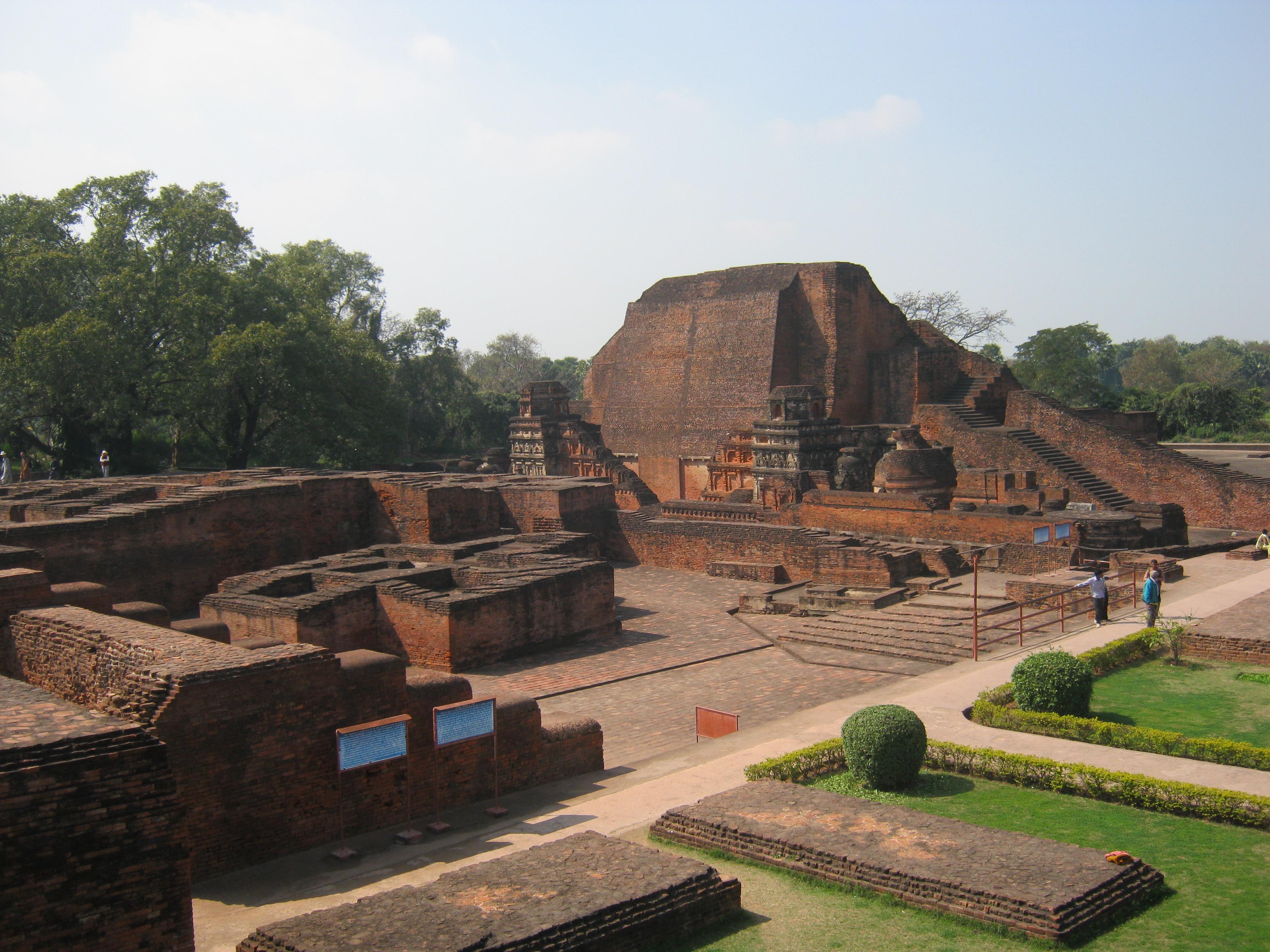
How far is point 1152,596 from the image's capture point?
1178 centimetres

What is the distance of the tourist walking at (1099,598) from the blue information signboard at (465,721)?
771cm

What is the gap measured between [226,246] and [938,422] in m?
20.0

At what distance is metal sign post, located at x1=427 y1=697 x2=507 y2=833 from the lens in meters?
7.45

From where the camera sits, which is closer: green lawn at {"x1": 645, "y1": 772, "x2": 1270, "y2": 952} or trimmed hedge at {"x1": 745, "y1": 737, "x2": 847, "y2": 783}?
green lawn at {"x1": 645, "y1": 772, "x2": 1270, "y2": 952}

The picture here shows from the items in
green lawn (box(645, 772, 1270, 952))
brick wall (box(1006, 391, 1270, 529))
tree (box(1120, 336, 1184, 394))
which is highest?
tree (box(1120, 336, 1184, 394))

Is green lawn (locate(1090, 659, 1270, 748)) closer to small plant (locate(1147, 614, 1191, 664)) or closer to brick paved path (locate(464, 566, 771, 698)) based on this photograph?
small plant (locate(1147, 614, 1191, 664))

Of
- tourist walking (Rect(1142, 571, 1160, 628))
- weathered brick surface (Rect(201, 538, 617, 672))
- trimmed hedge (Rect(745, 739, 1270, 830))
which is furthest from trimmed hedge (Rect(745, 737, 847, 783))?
tourist walking (Rect(1142, 571, 1160, 628))

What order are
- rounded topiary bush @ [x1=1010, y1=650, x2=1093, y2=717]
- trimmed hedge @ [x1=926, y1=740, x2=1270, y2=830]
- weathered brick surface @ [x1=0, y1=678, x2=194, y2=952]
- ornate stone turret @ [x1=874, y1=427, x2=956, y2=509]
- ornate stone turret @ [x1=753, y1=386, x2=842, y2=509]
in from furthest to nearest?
ornate stone turret @ [x1=753, y1=386, x2=842, y2=509] → ornate stone turret @ [x1=874, y1=427, x2=956, y2=509] → rounded topiary bush @ [x1=1010, y1=650, x2=1093, y2=717] → trimmed hedge @ [x1=926, y1=740, x2=1270, y2=830] → weathered brick surface @ [x1=0, y1=678, x2=194, y2=952]

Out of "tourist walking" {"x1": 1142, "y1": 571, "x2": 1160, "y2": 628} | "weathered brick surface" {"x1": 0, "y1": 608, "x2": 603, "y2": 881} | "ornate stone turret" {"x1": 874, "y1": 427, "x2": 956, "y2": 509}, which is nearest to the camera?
"weathered brick surface" {"x1": 0, "y1": 608, "x2": 603, "y2": 881}

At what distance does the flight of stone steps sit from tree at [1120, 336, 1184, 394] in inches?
1876

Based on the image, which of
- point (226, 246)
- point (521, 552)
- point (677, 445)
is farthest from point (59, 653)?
point (226, 246)

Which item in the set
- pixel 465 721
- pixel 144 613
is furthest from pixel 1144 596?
pixel 144 613

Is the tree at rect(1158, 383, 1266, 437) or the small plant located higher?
the tree at rect(1158, 383, 1266, 437)

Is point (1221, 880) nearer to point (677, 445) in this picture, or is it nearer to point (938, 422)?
point (938, 422)
